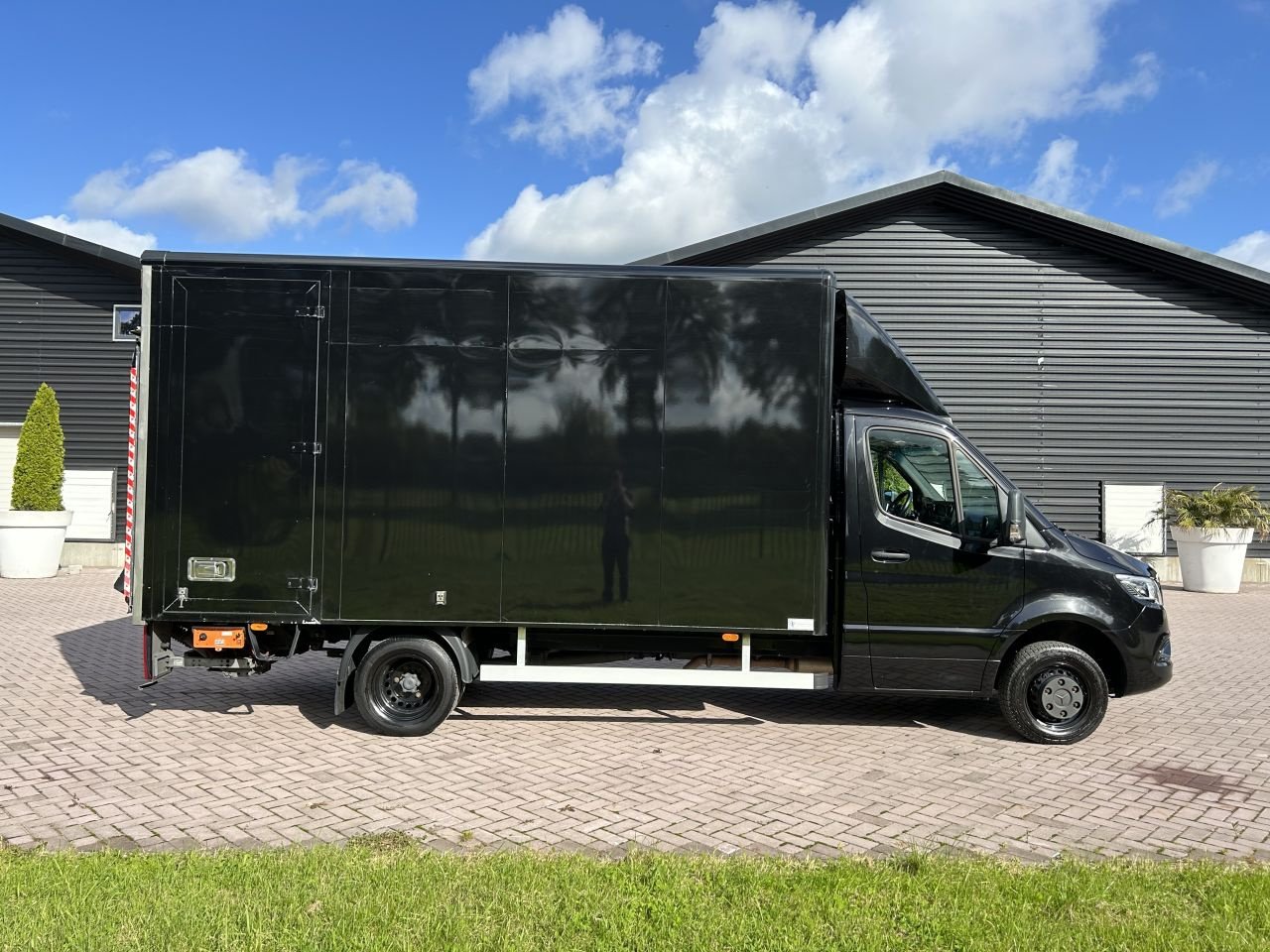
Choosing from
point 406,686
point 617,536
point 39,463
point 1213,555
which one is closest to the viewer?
point 617,536

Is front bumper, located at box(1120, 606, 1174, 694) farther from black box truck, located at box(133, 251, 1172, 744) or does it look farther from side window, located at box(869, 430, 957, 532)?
black box truck, located at box(133, 251, 1172, 744)

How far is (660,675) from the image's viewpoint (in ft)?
20.4

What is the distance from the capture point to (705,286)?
19.6 feet

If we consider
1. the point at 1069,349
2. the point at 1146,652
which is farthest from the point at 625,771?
the point at 1069,349

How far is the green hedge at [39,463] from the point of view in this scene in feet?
48.1

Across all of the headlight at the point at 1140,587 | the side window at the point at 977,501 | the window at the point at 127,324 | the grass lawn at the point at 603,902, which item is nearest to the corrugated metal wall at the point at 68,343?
the window at the point at 127,324

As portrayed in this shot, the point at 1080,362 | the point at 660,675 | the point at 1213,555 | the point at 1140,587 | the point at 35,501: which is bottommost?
the point at 660,675

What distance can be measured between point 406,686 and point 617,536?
1862 mm

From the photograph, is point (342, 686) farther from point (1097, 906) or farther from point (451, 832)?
point (1097, 906)

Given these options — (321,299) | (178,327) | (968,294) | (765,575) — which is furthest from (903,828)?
(968,294)

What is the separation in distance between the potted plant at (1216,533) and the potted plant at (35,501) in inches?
741

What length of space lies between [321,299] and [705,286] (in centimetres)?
250

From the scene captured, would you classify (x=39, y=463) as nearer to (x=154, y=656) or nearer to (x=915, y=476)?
(x=154, y=656)

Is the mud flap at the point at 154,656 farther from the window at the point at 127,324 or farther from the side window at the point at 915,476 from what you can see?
the side window at the point at 915,476
